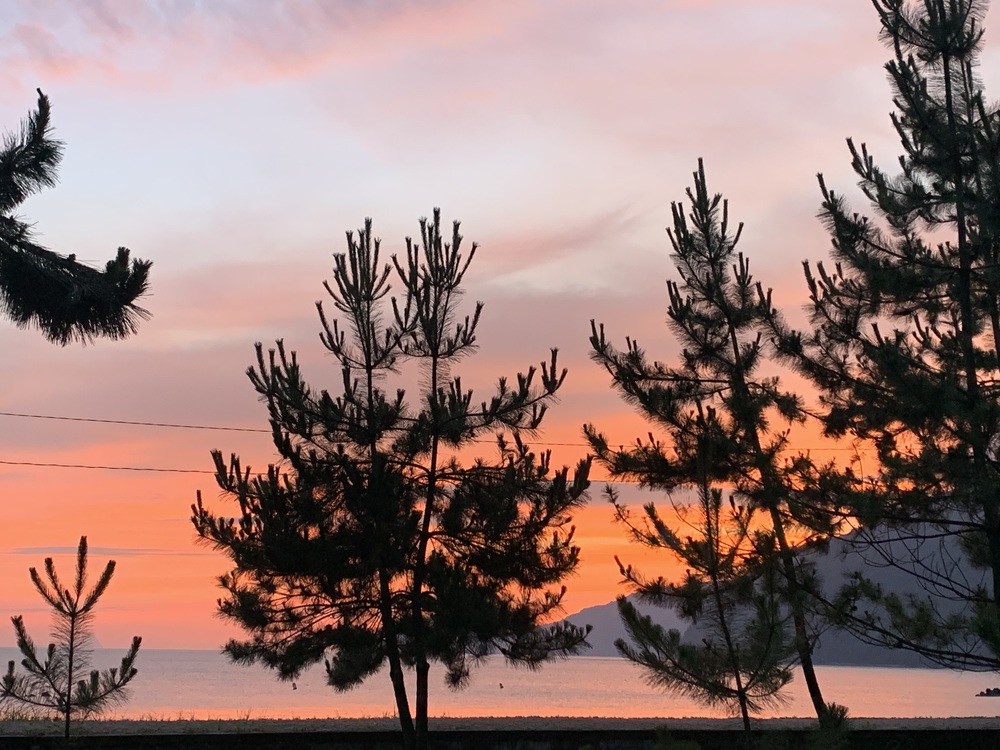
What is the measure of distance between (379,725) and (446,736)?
2788 millimetres

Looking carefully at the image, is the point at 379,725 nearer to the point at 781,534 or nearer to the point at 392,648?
the point at 392,648

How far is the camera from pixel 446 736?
15.7m

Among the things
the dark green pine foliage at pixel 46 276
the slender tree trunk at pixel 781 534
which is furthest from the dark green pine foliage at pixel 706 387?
the dark green pine foliage at pixel 46 276

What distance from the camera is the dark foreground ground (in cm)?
1422

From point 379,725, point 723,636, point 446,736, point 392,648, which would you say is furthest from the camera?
point 379,725

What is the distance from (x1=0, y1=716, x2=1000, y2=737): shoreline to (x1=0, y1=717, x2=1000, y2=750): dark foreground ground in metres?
0.02

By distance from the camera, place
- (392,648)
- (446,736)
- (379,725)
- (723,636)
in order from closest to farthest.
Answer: (723,636) → (392,648) → (446,736) → (379,725)

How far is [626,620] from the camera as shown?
10812mm

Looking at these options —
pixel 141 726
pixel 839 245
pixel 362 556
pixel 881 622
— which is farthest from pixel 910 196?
pixel 141 726

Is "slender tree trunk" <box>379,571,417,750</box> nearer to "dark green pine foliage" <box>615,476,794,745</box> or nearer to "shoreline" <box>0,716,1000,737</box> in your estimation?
"shoreline" <box>0,716,1000,737</box>

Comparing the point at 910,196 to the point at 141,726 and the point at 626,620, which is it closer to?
the point at 626,620

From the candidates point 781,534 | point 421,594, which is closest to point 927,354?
point 781,534

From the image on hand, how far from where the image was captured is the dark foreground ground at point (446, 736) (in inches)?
560

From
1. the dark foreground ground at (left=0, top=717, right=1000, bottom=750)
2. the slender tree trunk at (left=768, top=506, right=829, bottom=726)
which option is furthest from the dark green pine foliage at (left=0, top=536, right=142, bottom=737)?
the slender tree trunk at (left=768, top=506, right=829, bottom=726)
